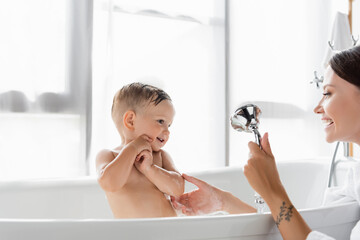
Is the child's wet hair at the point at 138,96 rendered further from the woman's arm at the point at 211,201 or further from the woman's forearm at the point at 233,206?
the woman's forearm at the point at 233,206

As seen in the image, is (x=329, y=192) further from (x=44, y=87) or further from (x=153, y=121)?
(x=44, y=87)

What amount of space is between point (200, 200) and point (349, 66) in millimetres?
579

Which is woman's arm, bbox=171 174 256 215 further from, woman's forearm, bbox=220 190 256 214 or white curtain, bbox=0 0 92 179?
white curtain, bbox=0 0 92 179

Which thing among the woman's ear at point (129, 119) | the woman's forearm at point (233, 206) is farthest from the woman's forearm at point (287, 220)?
the woman's ear at point (129, 119)

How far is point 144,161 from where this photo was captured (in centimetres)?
126

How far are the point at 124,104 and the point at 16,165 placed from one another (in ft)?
3.00

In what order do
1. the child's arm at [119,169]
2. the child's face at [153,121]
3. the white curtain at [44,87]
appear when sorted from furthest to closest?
1. the white curtain at [44,87]
2. the child's face at [153,121]
3. the child's arm at [119,169]

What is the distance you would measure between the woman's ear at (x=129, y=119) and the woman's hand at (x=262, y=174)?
1.51 feet

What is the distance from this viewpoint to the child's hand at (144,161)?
1.25 m

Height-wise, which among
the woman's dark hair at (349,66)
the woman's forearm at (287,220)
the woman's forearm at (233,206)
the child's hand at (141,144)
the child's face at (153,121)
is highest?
the woman's dark hair at (349,66)

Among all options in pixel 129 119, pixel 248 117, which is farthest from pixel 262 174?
pixel 129 119

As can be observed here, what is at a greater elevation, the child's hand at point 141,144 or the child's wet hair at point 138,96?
the child's wet hair at point 138,96

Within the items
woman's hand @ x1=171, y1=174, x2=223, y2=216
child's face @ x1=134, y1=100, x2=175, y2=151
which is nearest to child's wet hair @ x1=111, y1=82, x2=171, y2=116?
child's face @ x1=134, y1=100, x2=175, y2=151

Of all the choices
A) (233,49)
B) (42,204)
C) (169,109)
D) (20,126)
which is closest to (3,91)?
(20,126)
